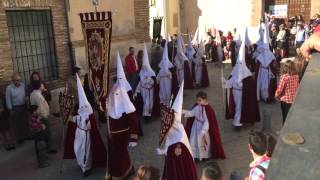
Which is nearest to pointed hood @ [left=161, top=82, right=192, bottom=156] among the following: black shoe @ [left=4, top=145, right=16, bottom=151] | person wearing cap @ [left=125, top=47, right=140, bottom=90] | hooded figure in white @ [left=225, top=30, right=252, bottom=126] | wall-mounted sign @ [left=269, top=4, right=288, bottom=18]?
hooded figure in white @ [left=225, top=30, right=252, bottom=126]

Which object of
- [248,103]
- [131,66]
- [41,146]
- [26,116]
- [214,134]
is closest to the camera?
[214,134]

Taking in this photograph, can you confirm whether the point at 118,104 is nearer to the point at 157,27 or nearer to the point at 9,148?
the point at 9,148

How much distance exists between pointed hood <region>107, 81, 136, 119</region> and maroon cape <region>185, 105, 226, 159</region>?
1.17 metres

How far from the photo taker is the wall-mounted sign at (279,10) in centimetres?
2403

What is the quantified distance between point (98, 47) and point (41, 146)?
8.19 ft

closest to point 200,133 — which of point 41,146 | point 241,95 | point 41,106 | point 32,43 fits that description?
point 241,95

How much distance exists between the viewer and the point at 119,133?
6.96 m

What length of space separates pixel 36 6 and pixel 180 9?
58.1 feet

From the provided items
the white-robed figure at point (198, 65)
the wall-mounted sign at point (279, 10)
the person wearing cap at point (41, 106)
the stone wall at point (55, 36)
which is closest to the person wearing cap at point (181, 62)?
the white-robed figure at point (198, 65)

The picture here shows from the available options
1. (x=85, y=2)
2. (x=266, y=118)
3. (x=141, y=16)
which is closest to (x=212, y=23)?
(x=141, y=16)

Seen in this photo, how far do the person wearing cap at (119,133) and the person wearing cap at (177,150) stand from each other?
47.3 inches

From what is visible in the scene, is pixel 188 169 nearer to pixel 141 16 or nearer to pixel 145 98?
pixel 145 98

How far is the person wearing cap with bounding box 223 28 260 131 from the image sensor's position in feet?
30.1

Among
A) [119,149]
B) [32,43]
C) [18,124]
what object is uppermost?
[32,43]
